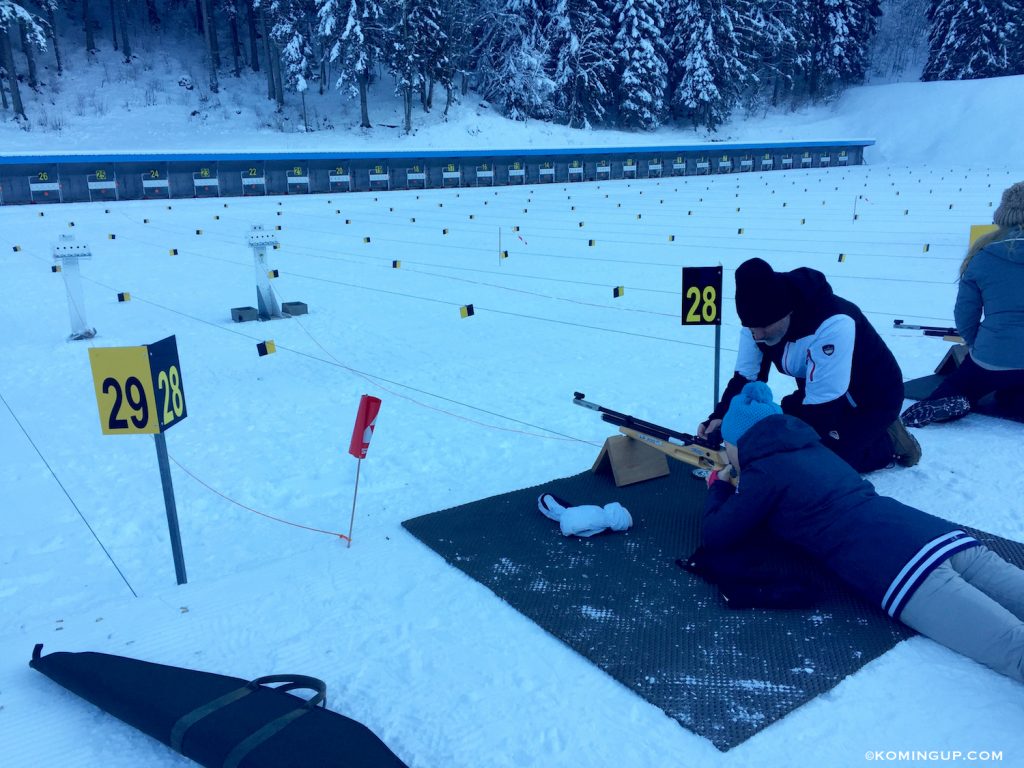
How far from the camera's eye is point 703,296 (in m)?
5.37

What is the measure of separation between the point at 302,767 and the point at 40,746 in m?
1.01

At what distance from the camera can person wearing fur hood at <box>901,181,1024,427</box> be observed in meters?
4.70

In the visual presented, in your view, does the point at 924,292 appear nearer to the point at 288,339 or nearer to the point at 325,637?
the point at 288,339

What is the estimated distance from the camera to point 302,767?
87.0 inches

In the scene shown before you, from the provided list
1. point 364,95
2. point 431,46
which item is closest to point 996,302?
point 364,95

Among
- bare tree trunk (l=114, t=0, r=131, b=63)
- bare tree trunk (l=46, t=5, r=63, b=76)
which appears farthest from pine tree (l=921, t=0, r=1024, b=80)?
bare tree trunk (l=46, t=5, r=63, b=76)

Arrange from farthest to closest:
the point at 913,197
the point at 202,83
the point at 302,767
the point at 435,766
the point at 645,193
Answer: the point at 202,83 < the point at 645,193 < the point at 913,197 < the point at 435,766 < the point at 302,767

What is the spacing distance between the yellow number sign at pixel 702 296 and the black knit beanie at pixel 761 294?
1.45 m

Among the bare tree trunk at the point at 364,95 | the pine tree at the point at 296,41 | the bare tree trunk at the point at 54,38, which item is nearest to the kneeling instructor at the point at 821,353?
the bare tree trunk at the point at 364,95

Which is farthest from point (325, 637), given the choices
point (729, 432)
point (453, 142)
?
point (453, 142)

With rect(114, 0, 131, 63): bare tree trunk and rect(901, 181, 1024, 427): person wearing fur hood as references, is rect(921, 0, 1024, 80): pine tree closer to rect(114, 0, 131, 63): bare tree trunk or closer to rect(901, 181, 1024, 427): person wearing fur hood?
rect(114, 0, 131, 63): bare tree trunk

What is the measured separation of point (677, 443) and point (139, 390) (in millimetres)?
2701

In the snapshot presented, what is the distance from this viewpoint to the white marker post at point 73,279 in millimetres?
8789

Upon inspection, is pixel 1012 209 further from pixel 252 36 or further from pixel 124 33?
pixel 124 33
